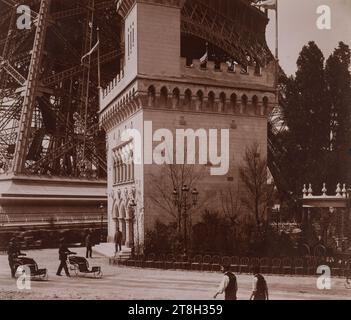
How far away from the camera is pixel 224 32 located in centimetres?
4031

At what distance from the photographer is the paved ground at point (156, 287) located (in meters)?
17.8

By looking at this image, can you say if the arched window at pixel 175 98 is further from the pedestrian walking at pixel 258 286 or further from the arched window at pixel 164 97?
the pedestrian walking at pixel 258 286

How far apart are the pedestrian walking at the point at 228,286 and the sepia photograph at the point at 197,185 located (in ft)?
0.15

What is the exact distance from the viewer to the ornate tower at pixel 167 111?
2298 cm

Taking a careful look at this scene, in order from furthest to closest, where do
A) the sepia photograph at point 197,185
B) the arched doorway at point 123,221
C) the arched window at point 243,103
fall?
the arched doorway at point 123,221 < the arched window at point 243,103 < the sepia photograph at point 197,185

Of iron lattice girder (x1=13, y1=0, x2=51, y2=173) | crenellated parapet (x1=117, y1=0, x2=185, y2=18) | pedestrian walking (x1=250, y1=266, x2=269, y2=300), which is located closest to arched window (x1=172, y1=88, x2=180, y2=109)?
crenellated parapet (x1=117, y1=0, x2=185, y2=18)

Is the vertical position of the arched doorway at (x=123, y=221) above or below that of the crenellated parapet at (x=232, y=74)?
below

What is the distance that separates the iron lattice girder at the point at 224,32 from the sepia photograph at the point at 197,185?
93 cm

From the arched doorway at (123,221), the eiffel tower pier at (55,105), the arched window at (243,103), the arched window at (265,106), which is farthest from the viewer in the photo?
the eiffel tower pier at (55,105)

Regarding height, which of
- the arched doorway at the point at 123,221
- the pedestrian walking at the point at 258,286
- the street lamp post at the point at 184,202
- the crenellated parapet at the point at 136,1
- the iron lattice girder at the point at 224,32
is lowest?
the pedestrian walking at the point at 258,286

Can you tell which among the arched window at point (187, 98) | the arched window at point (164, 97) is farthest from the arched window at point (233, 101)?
the arched window at point (164, 97)

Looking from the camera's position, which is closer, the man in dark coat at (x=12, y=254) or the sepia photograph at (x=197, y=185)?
the sepia photograph at (x=197, y=185)

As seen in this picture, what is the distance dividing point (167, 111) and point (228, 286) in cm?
951

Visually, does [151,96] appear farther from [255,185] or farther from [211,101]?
[255,185]
